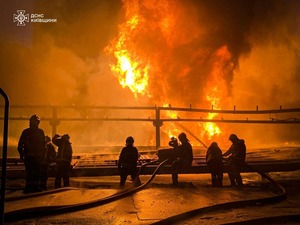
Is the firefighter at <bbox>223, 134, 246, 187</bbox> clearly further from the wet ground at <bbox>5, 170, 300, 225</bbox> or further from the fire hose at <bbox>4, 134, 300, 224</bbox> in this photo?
the fire hose at <bbox>4, 134, 300, 224</bbox>

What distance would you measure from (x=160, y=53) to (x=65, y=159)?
1053 centimetres

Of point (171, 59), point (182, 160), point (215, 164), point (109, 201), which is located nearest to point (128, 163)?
point (182, 160)

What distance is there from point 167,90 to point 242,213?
38.8ft

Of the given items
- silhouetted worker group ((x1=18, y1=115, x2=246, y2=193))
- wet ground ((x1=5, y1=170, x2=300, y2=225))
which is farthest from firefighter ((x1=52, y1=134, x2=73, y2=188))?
wet ground ((x1=5, y1=170, x2=300, y2=225))

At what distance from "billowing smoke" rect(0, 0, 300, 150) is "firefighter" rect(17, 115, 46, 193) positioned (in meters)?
10.5

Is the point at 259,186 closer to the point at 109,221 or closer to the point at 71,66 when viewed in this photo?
the point at 109,221

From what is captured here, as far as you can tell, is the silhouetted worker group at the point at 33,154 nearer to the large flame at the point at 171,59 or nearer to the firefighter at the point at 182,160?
the firefighter at the point at 182,160

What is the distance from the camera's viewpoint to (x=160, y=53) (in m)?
17.6

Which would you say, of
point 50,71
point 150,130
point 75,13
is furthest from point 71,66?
point 150,130

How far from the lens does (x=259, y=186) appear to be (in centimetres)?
911

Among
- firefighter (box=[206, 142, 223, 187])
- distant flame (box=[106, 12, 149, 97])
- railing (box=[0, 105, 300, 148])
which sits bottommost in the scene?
firefighter (box=[206, 142, 223, 187])

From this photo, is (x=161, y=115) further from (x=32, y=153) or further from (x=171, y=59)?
(x=32, y=153)

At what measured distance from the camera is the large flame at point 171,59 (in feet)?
56.0

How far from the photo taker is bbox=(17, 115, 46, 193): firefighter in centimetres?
758
